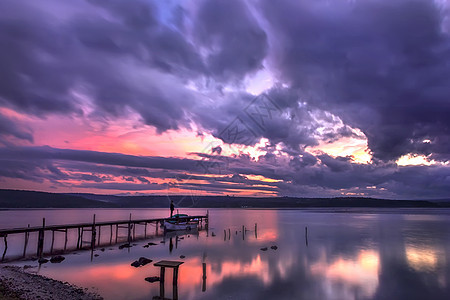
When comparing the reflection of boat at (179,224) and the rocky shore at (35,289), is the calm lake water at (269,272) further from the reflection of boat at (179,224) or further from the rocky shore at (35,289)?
the reflection of boat at (179,224)

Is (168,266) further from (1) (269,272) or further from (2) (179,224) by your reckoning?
(2) (179,224)

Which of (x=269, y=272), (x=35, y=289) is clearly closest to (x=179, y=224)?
(x=269, y=272)

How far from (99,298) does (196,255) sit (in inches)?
789

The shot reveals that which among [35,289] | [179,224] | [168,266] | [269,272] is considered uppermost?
[168,266]

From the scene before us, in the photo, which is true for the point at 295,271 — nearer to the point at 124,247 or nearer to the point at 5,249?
the point at 124,247

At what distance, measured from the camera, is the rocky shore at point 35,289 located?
16797 millimetres

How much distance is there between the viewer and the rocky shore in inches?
661

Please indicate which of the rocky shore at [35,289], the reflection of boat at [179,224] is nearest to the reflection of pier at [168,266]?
the rocky shore at [35,289]

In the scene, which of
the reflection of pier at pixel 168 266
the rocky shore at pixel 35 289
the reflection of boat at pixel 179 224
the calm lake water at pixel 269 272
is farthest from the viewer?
the reflection of boat at pixel 179 224

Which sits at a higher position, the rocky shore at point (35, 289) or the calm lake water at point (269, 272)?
the rocky shore at point (35, 289)

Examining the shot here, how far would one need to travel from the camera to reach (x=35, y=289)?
62.0ft

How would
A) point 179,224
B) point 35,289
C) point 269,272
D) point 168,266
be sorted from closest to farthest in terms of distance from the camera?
point 35,289 → point 168,266 → point 269,272 → point 179,224

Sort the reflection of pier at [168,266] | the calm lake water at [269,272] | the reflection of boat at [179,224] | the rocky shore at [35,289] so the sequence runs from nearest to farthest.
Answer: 1. the rocky shore at [35,289]
2. the reflection of pier at [168,266]
3. the calm lake water at [269,272]
4. the reflection of boat at [179,224]

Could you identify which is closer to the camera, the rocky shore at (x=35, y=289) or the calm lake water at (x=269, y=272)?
the rocky shore at (x=35, y=289)
